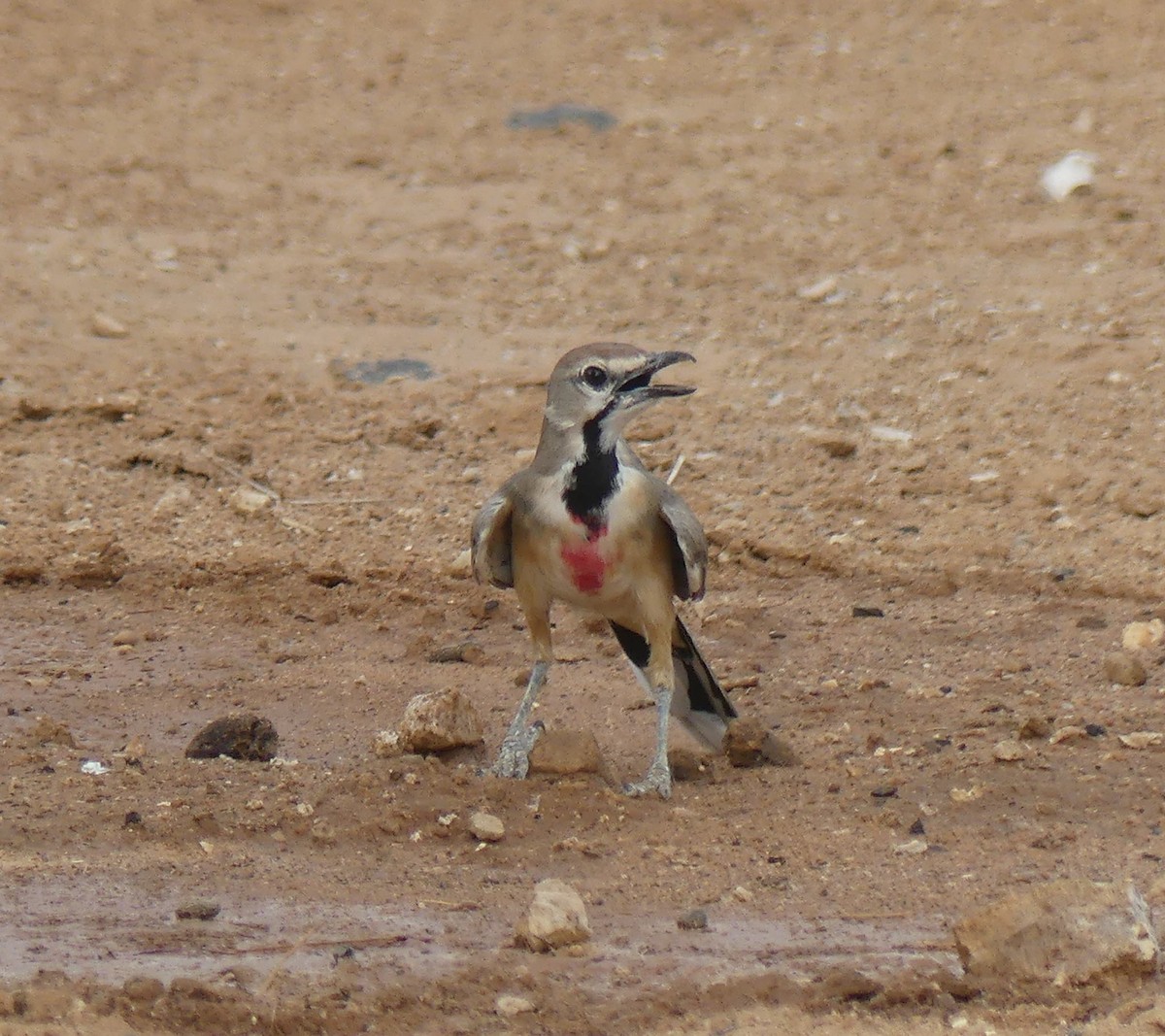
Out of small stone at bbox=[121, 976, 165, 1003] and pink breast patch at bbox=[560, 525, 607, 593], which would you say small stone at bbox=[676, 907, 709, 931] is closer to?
small stone at bbox=[121, 976, 165, 1003]

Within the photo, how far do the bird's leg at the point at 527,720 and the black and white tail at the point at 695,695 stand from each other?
1.23 feet

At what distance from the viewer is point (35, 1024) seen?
4766mm

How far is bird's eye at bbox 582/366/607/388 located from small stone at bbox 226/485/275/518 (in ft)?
8.86

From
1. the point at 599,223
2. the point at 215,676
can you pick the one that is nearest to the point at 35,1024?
the point at 215,676

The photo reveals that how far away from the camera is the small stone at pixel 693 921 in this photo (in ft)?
17.7

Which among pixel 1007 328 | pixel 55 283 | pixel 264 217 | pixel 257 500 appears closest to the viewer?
pixel 257 500

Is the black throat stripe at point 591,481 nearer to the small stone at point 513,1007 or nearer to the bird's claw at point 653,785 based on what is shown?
the bird's claw at point 653,785

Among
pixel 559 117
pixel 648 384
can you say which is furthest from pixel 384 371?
pixel 648 384

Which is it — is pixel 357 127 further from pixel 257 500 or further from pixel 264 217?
pixel 257 500

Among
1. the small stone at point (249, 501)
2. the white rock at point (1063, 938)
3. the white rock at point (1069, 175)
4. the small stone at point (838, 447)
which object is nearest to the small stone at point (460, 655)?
the small stone at point (249, 501)

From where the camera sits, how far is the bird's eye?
6.75m

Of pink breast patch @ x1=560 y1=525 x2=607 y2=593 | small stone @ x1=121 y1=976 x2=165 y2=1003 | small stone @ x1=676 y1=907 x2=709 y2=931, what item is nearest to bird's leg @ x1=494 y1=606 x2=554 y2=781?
pink breast patch @ x1=560 y1=525 x2=607 y2=593

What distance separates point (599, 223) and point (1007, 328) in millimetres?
2660

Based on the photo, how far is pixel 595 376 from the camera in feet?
22.2
